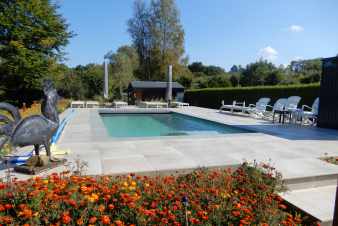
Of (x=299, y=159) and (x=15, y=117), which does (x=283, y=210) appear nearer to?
(x=299, y=159)

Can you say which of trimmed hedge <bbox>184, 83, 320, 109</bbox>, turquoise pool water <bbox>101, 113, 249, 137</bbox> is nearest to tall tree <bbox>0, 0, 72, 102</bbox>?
turquoise pool water <bbox>101, 113, 249, 137</bbox>

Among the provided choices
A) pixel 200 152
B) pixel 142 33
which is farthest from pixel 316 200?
pixel 142 33

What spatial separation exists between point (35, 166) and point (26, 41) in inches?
578

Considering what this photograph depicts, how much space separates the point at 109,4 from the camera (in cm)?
1463

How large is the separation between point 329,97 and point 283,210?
22.7ft

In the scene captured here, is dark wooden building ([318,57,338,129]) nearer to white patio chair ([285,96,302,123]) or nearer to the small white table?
white patio chair ([285,96,302,123])

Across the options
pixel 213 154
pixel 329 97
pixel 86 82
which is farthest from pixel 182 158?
pixel 86 82

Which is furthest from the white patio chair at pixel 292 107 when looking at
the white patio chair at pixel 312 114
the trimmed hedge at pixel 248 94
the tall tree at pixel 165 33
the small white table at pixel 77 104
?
the tall tree at pixel 165 33

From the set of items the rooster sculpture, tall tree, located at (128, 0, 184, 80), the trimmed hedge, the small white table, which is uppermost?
tall tree, located at (128, 0, 184, 80)

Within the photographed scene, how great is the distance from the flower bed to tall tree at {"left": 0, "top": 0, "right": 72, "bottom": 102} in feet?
46.6

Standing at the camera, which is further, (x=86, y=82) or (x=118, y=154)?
(x=86, y=82)

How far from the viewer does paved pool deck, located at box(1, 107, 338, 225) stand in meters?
3.18

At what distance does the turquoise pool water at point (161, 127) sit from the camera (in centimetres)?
834

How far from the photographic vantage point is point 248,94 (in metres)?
16.3
